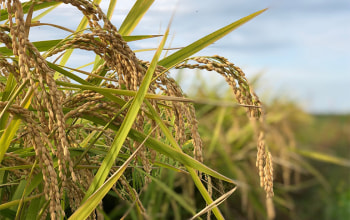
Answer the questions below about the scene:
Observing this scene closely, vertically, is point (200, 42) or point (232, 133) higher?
point (200, 42)

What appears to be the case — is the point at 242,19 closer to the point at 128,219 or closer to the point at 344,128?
the point at 128,219

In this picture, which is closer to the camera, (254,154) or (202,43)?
(202,43)

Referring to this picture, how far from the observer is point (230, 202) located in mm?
1749

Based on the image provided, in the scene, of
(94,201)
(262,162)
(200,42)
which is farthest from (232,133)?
(94,201)

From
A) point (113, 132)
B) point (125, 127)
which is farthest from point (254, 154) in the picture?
point (125, 127)

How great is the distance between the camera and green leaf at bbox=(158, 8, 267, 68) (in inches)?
51.9

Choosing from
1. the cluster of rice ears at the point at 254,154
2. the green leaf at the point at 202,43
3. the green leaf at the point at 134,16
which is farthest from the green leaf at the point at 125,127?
the green leaf at the point at 134,16

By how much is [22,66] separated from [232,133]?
1.69m

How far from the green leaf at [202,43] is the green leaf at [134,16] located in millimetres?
299

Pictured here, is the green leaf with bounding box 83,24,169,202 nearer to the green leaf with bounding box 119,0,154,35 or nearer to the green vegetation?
the green vegetation

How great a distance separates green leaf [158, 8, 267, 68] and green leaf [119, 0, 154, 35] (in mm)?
299

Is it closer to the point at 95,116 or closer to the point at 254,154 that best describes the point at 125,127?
the point at 95,116

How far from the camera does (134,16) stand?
1645 millimetres

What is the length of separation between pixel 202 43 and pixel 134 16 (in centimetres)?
40
